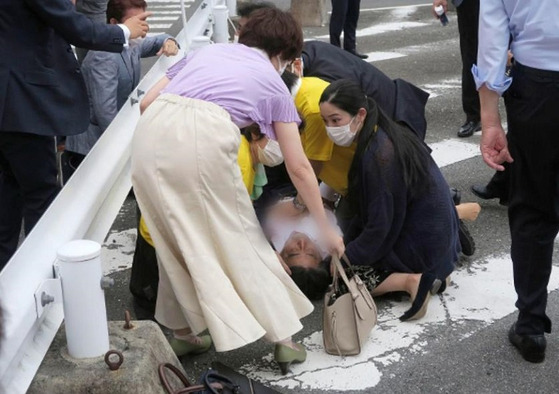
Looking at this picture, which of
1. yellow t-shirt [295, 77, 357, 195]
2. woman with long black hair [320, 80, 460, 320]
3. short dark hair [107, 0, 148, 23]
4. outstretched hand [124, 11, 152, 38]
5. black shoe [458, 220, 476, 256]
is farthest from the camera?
short dark hair [107, 0, 148, 23]

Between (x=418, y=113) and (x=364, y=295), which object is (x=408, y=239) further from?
(x=418, y=113)

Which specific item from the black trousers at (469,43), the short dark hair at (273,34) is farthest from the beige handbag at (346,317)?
the black trousers at (469,43)

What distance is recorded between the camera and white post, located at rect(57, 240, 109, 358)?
3.02 meters

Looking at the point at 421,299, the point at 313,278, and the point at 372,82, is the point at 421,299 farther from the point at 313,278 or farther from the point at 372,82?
the point at 372,82

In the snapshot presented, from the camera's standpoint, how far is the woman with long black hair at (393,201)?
4105 millimetres

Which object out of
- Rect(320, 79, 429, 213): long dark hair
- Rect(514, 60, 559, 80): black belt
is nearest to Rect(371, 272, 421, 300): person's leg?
Rect(320, 79, 429, 213): long dark hair

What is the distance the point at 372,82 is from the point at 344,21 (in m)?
4.68

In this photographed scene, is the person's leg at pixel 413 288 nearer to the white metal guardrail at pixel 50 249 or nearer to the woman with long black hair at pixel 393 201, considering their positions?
the woman with long black hair at pixel 393 201

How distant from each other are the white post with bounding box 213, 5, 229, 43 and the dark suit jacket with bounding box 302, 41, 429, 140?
7.81 feet

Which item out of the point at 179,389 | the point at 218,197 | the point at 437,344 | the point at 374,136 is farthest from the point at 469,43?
the point at 179,389

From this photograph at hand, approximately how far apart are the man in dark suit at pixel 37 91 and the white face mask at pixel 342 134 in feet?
3.27

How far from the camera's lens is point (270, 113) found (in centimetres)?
367

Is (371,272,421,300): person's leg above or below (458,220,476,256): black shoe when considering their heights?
above

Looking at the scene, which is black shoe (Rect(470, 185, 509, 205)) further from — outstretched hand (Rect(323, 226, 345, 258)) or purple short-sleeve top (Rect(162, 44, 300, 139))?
purple short-sleeve top (Rect(162, 44, 300, 139))
